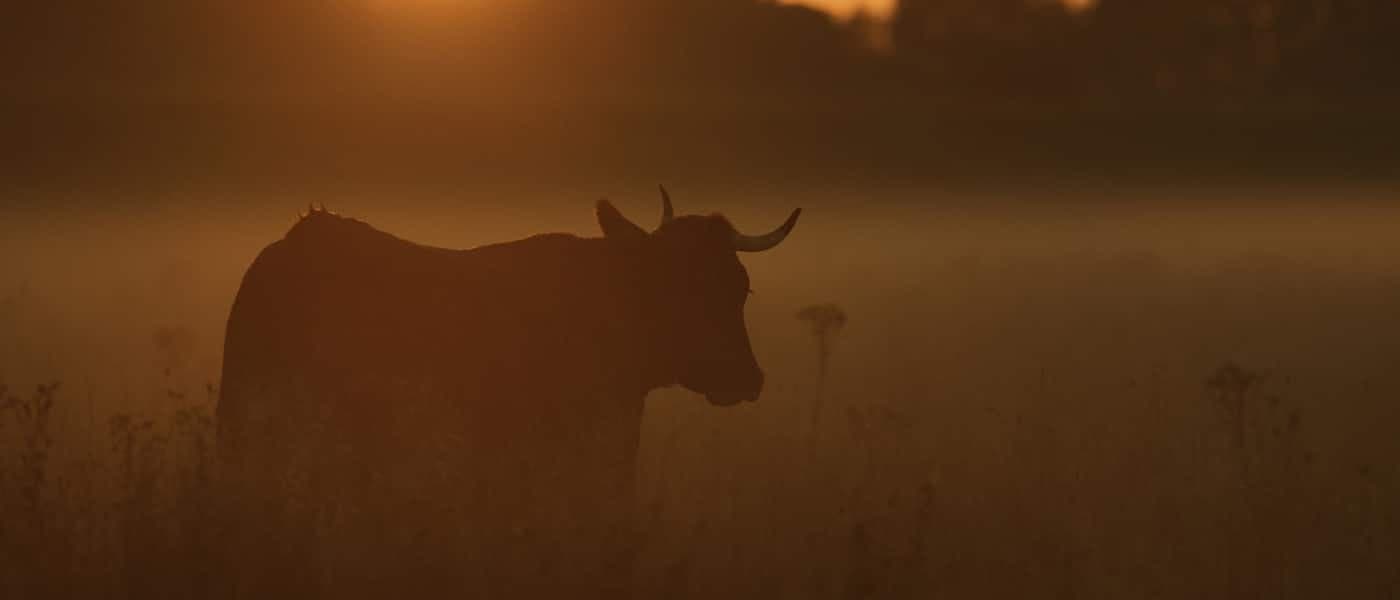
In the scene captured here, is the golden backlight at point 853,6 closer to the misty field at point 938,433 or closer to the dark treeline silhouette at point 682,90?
the dark treeline silhouette at point 682,90

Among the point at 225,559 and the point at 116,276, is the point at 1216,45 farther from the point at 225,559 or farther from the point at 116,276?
the point at 225,559

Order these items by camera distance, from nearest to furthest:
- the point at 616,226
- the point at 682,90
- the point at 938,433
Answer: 1. the point at 616,226
2. the point at 938,433
3. the point at 682,90

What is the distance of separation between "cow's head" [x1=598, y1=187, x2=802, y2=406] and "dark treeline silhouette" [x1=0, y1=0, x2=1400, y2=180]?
89.0 feet

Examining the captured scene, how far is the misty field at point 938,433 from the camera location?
706cm

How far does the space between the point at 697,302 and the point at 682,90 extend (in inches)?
1582

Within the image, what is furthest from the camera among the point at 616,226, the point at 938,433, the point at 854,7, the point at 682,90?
the point at 854,7

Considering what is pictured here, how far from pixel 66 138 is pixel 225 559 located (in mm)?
34648

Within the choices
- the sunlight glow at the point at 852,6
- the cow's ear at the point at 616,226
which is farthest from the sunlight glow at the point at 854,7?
the cow's ear at the point at 616,226

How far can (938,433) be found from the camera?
1027 cm

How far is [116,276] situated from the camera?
19.4 meters

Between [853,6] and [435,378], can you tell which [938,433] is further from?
[853,6]

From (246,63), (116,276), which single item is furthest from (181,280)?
(246,63)

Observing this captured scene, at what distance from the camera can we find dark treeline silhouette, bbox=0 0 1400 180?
39094mm

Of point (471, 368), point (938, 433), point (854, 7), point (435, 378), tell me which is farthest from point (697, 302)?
point (854, 7)
